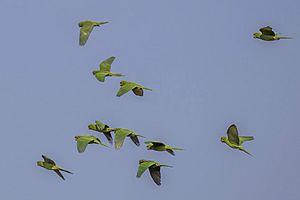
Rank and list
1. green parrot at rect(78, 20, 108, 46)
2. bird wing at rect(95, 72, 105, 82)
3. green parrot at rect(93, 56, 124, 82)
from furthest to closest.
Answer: green parrot at rect(93, 56, 124, 82) < bird wing at rect(95, 72, 105, 82) < green parrot at rect(78, 20, 108, 46)

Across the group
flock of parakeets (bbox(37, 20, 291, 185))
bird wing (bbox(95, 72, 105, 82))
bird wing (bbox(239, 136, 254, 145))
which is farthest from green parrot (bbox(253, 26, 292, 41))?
Result: bird wing (bbox(95, 72, 105, 82))

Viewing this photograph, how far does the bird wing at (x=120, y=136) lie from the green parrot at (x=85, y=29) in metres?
3.67

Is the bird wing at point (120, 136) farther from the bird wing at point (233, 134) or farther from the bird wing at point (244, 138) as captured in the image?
the bird wing at point (244, 138)

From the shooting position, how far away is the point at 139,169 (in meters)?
30.3

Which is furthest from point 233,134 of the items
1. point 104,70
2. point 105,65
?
point 105,65

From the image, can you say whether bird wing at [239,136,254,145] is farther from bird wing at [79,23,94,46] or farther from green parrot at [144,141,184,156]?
bird wing at [79,23,94,46]

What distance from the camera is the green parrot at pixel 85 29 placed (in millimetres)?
30847

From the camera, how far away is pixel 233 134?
94.6 ft

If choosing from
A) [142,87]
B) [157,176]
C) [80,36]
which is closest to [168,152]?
[157,176]

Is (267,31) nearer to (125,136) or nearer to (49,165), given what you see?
(125,136)

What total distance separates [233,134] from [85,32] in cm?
728

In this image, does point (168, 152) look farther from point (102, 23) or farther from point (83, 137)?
point (102, 23)

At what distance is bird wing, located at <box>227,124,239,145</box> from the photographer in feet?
93.3

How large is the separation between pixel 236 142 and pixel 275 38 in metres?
4.49
